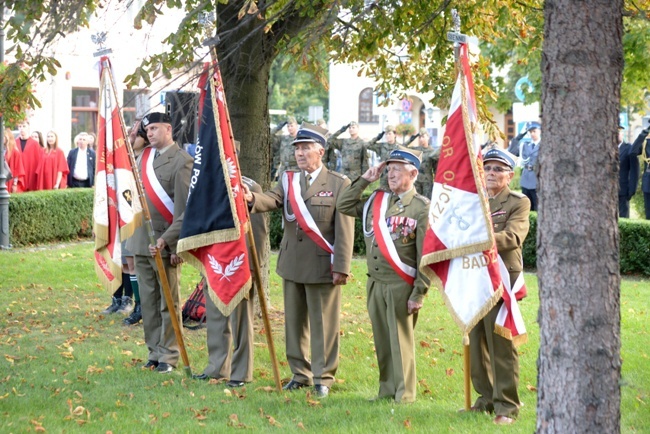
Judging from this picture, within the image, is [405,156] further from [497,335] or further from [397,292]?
[497,335]

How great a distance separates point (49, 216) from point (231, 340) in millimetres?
11018

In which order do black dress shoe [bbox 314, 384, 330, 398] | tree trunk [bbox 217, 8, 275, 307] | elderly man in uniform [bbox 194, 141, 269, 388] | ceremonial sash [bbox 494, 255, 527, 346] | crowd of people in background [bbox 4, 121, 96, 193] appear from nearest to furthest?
ceremonial sash [bbox 494, 255, 527, 346]
black dress shoe [bbox 314, 384, 330, 398]
elderly man in uniform [bbox 194, 141, 269, 388]
tree trunk [bbox 217, 8, 275, 307]
crowd of people in background [bbox 4, 121, 96, 193]

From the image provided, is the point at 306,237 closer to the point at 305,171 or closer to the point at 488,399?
the point at 305,171

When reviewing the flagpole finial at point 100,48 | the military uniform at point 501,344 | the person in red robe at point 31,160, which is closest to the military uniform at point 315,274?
the military uniform at point 501,344

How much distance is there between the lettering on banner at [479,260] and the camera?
22.6 ft

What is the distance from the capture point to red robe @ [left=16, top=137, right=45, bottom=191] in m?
21.8

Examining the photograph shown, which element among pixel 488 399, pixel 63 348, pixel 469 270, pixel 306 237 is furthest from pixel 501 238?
pixel 63 348

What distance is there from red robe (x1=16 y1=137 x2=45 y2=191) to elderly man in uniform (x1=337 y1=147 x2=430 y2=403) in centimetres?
1539

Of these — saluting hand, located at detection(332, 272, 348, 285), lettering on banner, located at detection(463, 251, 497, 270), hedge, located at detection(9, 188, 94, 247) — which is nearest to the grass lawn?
saluting hand, located at detection(332, 272, 348, 285)

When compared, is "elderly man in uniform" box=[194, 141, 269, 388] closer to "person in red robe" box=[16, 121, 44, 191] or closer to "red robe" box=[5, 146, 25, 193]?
"red robe" box=[5, 146, 25, 193]

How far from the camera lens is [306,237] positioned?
8336 mm

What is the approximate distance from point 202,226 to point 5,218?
10204 millimetres

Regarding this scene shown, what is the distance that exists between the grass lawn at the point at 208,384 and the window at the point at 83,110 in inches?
831

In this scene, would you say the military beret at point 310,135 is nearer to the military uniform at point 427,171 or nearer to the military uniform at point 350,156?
the military uniform at point 427,171
